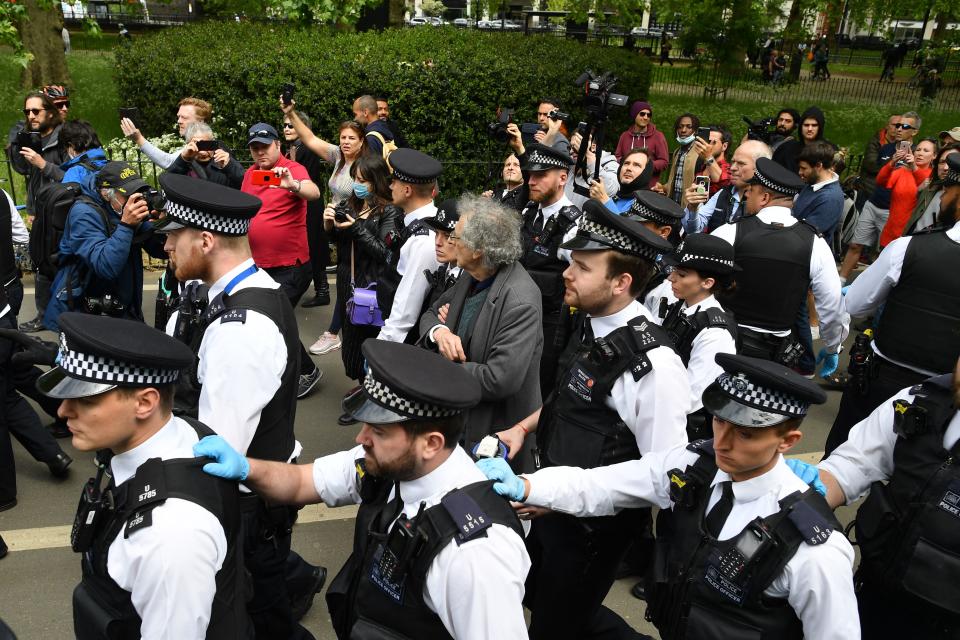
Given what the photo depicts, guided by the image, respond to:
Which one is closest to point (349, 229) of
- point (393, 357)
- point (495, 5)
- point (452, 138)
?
point (393, 357)

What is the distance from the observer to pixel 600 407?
130 inches

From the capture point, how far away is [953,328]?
165 inches

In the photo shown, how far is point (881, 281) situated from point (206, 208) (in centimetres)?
341

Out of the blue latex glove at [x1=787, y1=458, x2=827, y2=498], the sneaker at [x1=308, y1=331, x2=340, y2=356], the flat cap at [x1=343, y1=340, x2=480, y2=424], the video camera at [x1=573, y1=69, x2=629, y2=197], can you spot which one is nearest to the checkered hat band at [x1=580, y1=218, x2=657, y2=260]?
the blue latex glove at [x1=787, y1=458, x2=827, y2=498]

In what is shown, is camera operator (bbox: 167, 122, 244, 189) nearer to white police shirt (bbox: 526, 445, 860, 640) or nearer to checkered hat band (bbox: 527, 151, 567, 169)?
checkered hat band (bbox: 527, 151, 567, 169)

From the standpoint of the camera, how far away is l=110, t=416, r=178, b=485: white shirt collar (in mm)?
2381

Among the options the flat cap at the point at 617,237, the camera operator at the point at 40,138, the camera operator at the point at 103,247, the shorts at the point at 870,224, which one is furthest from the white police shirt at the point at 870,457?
the shorts at the point at 870,224

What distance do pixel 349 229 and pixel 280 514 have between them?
278cm

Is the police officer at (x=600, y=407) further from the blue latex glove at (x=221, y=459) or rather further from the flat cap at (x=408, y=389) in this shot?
the blue latex glove at (x=221, y=459)

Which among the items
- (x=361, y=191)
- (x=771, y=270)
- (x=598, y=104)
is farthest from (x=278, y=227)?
(x=771, y=270)

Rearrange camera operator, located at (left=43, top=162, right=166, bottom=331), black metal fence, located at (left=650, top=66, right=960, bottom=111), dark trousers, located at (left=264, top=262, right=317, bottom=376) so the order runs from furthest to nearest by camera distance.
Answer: black metal fence, located at (left=650, top=66, right=960, bottom=111)
dark trousers, located at (left=264, top=262, right=317, bottom=376)
camera operator, located at (left=43, top=162, right=166, bottom=331)

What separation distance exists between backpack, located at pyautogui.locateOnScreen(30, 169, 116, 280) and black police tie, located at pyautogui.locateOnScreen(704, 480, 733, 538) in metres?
4.13

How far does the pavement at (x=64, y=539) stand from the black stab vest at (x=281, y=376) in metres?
1.18

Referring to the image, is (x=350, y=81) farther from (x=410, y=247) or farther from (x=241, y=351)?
(x=241, y=351)
